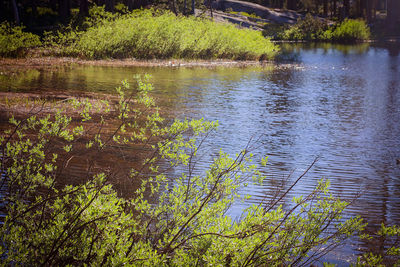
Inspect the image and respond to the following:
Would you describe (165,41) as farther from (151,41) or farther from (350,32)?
(350,32)

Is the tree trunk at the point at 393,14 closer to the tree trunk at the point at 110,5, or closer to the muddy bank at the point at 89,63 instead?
the muddy bank at the point at 89,63

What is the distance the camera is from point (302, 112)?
14.7m

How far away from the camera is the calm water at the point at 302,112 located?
8156 mm

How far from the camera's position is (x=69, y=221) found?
12.2ft

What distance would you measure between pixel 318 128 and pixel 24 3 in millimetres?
30379

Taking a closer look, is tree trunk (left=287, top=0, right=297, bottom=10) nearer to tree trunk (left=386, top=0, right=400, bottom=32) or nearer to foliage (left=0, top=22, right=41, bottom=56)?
tree trunk (left=386, top=0, right=400, bottom=32)

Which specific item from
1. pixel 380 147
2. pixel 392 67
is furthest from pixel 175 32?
pixel 380 147

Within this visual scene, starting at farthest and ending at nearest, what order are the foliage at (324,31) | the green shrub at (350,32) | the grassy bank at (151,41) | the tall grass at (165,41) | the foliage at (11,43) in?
the foliage at (324,31), the green shrub at (350,32), the tall grass at (165,41), the grassy bank at (151,41), the foliage at (11,43)

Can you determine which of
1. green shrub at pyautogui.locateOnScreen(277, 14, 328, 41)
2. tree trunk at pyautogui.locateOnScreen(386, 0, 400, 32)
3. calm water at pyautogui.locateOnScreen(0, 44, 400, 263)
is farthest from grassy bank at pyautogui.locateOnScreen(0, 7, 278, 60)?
tree trunk at pyautogui.locateOnScreen(386, 0, 400, 32)

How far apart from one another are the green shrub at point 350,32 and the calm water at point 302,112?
19495mm

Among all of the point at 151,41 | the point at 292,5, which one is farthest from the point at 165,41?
the point at 292,5

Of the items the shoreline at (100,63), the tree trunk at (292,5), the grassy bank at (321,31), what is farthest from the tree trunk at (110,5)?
the tree trunk at (292,5)

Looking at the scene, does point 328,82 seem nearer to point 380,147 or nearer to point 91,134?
point 380,147

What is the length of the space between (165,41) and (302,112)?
14195 millimetres
